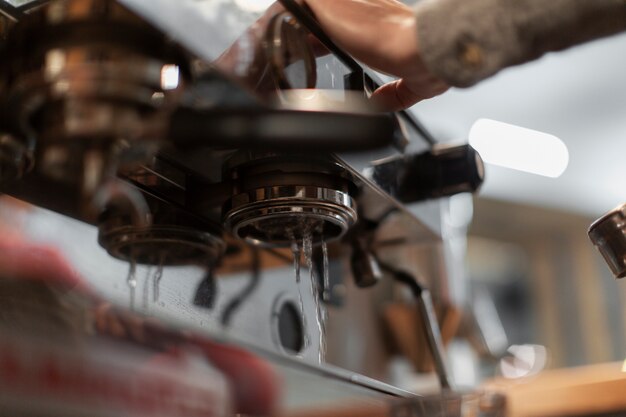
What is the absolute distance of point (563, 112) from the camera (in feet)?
6.71

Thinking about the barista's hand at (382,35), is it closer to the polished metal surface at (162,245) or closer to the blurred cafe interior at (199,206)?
the blurred cafe interior at (199,206)

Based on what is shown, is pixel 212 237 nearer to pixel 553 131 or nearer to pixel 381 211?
pixel 381 211

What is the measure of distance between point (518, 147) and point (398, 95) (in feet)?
6.05

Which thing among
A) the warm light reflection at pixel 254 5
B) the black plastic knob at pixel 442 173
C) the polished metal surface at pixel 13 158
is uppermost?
the warm light reflection at pixel 254 5

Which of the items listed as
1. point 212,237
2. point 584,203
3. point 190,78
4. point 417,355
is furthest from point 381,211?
point 584,203

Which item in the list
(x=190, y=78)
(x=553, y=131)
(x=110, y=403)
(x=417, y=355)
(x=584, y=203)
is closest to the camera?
(x=190, y=78)

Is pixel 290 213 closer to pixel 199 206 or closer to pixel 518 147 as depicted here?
pixel 199 206

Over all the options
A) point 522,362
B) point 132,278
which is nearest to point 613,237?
point 132,278

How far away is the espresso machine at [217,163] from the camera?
1.13ft

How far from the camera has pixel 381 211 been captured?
0.60 meters

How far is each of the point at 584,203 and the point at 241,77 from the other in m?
2.60

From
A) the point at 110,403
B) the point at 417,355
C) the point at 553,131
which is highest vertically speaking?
the point at 553,131

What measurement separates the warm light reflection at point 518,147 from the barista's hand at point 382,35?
66.1 inches

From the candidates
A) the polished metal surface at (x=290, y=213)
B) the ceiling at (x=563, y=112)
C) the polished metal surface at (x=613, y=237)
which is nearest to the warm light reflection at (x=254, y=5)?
the polished metal surface at (x=290, y=213)
